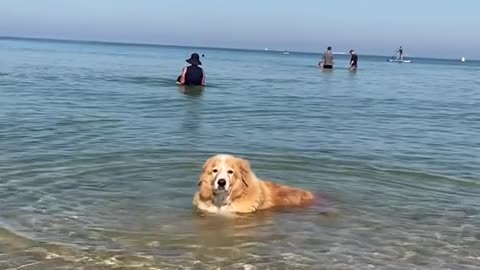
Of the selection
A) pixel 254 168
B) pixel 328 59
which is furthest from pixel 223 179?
pixel 328 59

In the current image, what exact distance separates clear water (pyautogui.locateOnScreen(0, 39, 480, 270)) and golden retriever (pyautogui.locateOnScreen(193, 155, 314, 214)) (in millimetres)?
279

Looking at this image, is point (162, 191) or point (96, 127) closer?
point (162, 191)

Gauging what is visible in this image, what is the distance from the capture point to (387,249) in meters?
6.61

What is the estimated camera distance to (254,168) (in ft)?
35.3

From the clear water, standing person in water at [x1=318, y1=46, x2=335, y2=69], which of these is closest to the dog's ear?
the clear water

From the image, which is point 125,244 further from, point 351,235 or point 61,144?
point 61,144

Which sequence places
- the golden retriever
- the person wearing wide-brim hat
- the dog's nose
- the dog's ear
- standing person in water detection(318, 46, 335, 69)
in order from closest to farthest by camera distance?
the dog's nose → the golden retriever → the dog's ear → the person wearing wide-brim hat → standing person in water detection(318, 46, 335, 69)

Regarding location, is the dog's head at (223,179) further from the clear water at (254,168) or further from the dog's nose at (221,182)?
the clear water at (254,168)

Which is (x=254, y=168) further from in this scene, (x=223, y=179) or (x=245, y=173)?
(x=223, y=179)

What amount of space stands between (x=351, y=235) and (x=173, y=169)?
13.2 feet

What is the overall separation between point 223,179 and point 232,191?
0.35 m

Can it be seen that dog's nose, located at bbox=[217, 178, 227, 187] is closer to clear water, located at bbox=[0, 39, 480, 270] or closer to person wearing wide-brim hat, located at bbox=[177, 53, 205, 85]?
clear water, located at bbox=[0, 39, 480, 270]

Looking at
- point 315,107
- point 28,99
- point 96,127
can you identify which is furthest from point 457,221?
point 28,99

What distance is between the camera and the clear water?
633 centimetres
